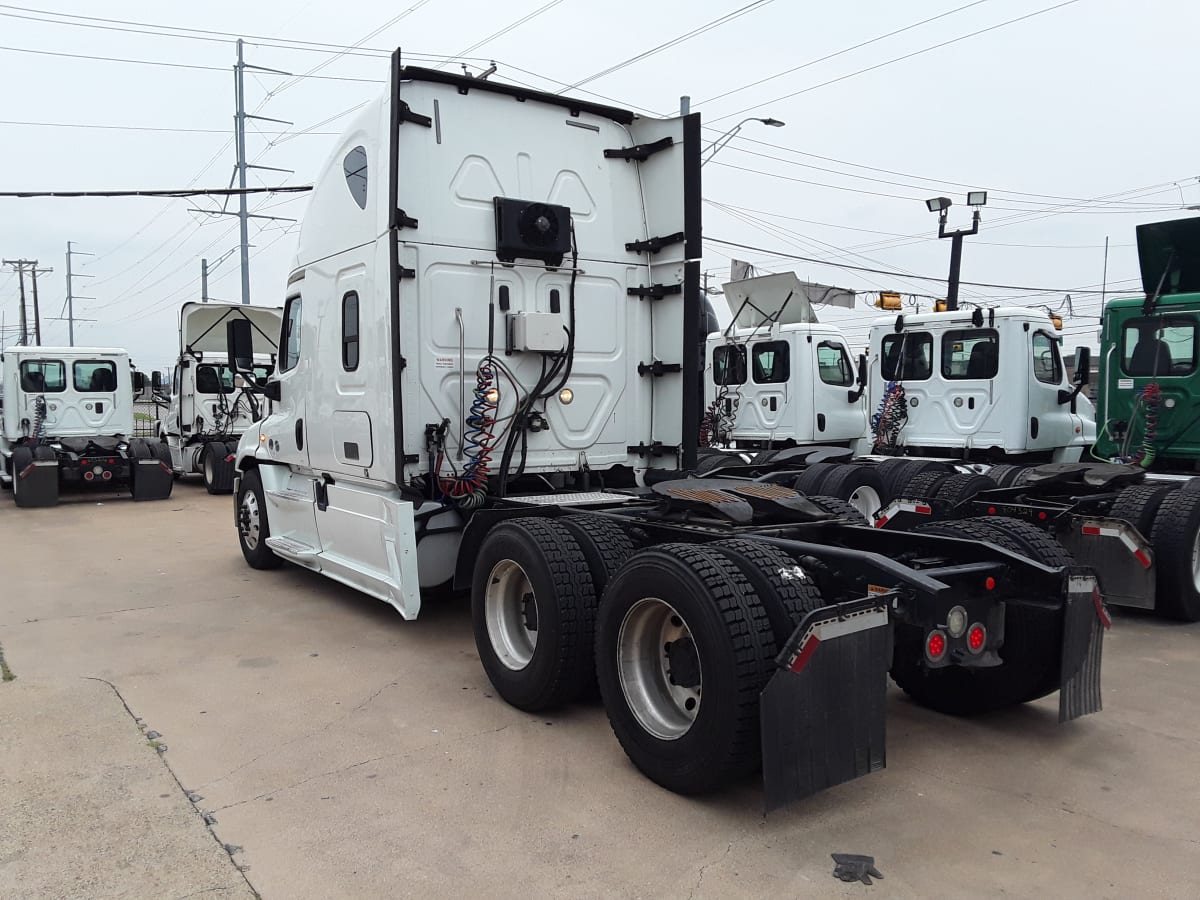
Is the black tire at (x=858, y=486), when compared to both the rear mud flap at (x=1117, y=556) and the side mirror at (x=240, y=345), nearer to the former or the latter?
the rear mud flap at (x=1117, y=556)

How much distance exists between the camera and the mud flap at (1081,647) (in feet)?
13.0

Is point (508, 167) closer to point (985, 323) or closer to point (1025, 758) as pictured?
point (1025, 758)

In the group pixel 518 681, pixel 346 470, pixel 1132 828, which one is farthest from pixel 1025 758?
pixel 346 470

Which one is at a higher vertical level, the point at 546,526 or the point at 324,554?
the point at 546,526

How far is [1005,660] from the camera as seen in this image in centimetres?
421

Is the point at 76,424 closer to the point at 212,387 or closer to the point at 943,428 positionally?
the point at 212,387

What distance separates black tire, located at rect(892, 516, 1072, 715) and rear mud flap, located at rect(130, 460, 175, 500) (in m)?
13.9

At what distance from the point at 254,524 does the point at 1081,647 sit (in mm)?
7155

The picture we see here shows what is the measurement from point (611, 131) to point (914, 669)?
428cm

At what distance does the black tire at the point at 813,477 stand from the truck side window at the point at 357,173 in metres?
5.01

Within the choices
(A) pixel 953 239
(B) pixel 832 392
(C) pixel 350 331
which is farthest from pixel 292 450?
(A) pixel 953 239

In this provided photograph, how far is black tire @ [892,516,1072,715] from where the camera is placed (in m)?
4.02

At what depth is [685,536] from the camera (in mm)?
4488

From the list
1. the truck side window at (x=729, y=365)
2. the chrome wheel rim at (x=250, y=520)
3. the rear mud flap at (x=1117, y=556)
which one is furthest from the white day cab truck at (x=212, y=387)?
the rear mud flap at (x=1117, y=556)
